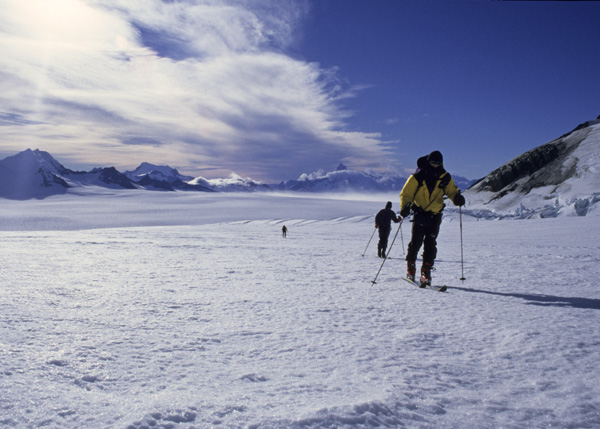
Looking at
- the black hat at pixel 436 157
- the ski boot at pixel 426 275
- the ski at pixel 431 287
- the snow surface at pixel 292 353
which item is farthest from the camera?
the black hat at pixel 436 157

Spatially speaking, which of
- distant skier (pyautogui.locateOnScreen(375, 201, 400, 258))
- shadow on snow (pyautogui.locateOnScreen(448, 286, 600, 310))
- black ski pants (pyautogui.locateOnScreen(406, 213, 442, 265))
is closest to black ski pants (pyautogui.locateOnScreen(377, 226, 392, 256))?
distant skier (pyautogui.locateOnScreen(375, 201, 400, 258))

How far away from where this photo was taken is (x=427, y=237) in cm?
563

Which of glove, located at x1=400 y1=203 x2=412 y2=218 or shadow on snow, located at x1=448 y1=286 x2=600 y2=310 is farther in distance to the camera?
glove, located at x1=400 y1=203 x2=412 y2=218

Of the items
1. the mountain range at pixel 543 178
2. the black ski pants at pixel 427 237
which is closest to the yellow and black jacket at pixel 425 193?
the black ski pants at pixel 427 237

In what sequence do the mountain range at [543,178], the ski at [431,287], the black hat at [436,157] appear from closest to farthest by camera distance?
the ski at [431,287]
the black hat at [436,157]
the mountain range at [543,178]

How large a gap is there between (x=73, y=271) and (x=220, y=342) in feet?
13.5

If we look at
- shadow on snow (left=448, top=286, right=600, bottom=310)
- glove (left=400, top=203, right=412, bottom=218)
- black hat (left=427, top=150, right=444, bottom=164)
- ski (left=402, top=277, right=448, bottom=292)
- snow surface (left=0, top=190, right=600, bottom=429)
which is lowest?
ski (left=402, top=277, right=448, bottom=292)

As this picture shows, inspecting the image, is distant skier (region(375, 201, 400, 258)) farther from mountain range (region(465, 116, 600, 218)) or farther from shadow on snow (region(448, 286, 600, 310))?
mountain range (region(465, 116, 600, 218))

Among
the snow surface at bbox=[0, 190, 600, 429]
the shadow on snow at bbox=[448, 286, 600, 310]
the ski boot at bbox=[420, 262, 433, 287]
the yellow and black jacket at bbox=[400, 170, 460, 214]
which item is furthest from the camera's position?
the yellow and black jacket at bbox=[400, 170, 460, 214]

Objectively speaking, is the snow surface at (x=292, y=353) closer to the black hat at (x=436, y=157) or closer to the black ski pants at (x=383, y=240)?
the black hat at (x=436, y=157)

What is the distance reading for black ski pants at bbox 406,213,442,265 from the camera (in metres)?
5.50

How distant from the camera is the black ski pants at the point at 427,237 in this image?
550 cm

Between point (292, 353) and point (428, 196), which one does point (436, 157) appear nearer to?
point (428, 196)

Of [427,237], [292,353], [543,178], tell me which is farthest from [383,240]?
[543,178]
